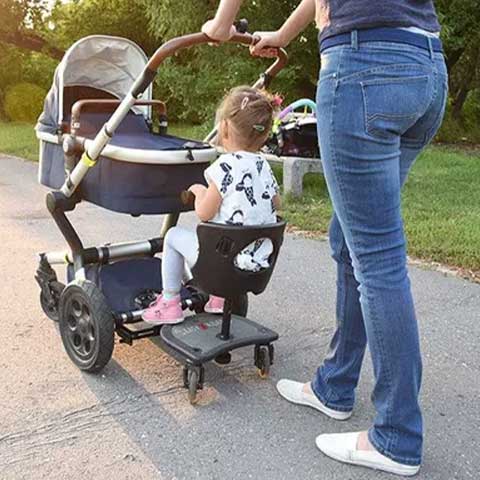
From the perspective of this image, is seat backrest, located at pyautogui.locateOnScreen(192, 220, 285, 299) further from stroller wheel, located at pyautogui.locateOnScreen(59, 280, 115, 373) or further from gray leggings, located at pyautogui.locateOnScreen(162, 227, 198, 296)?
stroller wheel, located at pyautogui.locateOnScreen(59, 280, 115, 373)

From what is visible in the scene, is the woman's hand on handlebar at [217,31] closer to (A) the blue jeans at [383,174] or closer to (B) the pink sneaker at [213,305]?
(A) the blue jeans at [383,174]

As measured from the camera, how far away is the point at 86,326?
2.95 meters

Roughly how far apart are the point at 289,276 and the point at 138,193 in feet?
5.90

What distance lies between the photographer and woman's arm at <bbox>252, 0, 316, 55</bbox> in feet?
8.17

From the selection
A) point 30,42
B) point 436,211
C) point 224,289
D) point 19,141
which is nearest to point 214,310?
point 224,289

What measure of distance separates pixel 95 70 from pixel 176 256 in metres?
1.45

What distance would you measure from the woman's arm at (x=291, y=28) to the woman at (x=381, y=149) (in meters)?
0.36

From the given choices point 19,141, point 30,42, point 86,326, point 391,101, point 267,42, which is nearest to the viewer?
point 391,101

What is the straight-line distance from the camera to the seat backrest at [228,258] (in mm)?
2555

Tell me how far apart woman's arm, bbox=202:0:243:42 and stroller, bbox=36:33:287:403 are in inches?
6.3

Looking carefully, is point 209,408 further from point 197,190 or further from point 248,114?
point 248,114

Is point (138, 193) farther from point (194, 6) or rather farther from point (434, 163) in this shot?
point (194, 6)

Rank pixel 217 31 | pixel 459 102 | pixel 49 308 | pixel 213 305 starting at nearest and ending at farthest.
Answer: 1. pixel 217 31
2. pixel 213 305
3. pixel 49 308
4. pixel 459 102

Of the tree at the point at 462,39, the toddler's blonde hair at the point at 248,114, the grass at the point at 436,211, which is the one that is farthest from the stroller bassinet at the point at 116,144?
the tree at the point at 462,39
